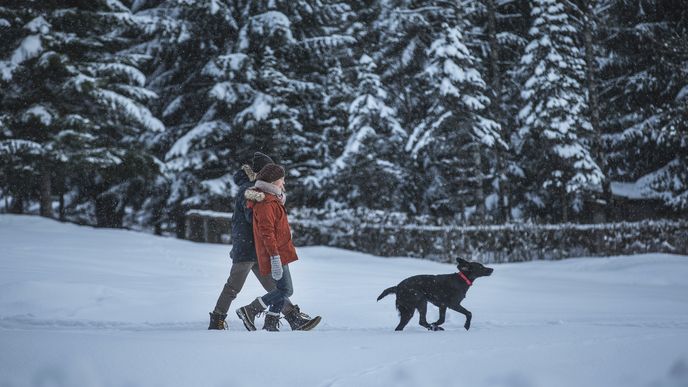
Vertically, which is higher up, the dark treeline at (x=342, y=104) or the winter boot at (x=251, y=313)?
the dark treeline at (x=342, y=104)

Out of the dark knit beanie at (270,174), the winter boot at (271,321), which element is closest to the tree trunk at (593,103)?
the dark knit beanie at (270,174)

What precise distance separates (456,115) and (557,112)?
3.51 meters

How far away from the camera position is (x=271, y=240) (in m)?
5.25

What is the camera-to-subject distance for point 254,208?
17.7ft

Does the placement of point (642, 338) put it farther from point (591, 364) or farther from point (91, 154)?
point (91, 154)

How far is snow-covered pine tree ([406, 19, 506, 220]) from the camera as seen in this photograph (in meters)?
18.1

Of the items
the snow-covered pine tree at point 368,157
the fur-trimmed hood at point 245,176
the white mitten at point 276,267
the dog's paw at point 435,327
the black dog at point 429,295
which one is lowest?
the dog's paw at point 435,327

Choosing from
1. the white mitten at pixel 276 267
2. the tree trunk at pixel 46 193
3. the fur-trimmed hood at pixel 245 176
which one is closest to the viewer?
the white mitten at pixel 276 267

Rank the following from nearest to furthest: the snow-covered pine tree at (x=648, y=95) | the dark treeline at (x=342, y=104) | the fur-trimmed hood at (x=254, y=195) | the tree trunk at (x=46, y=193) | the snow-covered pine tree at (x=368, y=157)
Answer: the fur-trimmed hood at (x=254, y=195)
the dark treeline at (x=342, y=104)
the tree trunk at (x=46, y=193)
the snow-covered pine tree at (x=648, y=95)
the snow-covered pine tree at (x=368, y=157)

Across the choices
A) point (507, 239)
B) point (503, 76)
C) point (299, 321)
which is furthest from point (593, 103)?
point (299, 321)

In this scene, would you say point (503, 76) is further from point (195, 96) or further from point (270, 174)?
point (270, 174)

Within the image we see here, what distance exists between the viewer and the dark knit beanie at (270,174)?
18.1 feet

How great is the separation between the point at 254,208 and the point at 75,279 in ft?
13.8

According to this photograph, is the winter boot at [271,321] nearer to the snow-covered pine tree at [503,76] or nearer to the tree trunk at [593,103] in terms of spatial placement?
the snow-covered pine tree at [503,76]
